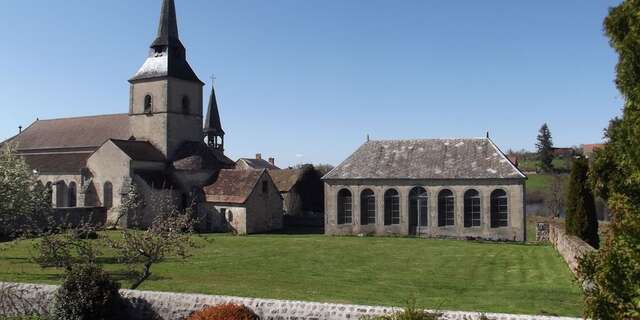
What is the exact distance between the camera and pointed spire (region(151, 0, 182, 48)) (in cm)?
5084

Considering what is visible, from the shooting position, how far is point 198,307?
14297 millimetres

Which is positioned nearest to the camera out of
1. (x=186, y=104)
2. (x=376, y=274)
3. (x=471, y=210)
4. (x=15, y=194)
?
(x=376, y=274)

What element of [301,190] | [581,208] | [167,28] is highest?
[167,28]

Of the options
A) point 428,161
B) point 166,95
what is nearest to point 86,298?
point 428,161

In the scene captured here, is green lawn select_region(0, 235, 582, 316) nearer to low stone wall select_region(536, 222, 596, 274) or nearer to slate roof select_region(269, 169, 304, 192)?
low stone wall select_region(536, 222, 596, 274)

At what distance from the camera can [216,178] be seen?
4772 centimetres

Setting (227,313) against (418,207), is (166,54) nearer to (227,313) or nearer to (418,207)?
(418,207)

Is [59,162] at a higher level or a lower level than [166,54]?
lower

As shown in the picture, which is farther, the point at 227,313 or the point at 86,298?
the point at 86,298

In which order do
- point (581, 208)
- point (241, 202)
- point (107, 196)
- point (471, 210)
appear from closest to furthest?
1. point (581, 208)
2. point (471, 210)
3. point (241, 202)
4. point (107, 196)

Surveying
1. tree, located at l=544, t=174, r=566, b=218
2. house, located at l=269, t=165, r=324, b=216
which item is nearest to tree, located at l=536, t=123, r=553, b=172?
tree, located at l=544, t=174, r=566, b=218

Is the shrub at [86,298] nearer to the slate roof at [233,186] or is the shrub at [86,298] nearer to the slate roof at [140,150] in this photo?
the slate roof at [233,186]

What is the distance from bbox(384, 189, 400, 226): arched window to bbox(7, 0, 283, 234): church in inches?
421

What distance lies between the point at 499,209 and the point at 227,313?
2977cm
